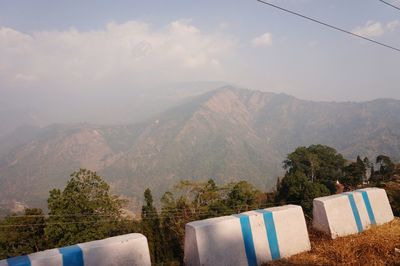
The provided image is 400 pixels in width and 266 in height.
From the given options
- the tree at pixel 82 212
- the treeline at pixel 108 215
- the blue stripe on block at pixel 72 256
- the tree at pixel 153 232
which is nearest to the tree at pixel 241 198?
the treeline at pixel 108 215

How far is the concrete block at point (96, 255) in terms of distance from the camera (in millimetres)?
5181

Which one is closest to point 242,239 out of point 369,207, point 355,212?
point 355,212

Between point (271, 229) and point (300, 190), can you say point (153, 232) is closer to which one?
point (300, 190)

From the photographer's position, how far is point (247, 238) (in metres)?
7.41

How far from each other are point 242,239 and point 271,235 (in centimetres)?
93

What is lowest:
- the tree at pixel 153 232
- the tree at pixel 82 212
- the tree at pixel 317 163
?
the tree at pixel 153 232

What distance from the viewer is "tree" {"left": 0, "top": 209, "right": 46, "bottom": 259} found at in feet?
149

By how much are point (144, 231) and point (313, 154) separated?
63086 mm

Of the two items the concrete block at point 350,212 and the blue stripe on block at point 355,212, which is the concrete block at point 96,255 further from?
the blue stripe on block at point 355,212

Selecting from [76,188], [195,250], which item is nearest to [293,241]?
[195,250]

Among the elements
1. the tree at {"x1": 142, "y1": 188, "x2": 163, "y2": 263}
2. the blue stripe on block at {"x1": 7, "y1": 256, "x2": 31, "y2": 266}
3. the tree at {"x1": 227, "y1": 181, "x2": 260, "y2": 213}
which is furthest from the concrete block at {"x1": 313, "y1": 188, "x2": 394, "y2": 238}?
the tree at {"x1": 227, "y1": 181, "x2": 260, "y2": 213}

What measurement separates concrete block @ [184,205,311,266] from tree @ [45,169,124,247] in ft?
136

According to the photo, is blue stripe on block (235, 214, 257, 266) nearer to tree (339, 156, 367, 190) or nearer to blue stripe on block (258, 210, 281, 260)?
blue stripe on block (258, 210, 281, 260)

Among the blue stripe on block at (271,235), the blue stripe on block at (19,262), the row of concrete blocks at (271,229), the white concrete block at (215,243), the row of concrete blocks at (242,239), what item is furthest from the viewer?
the blue stripe on block at (271,235)
